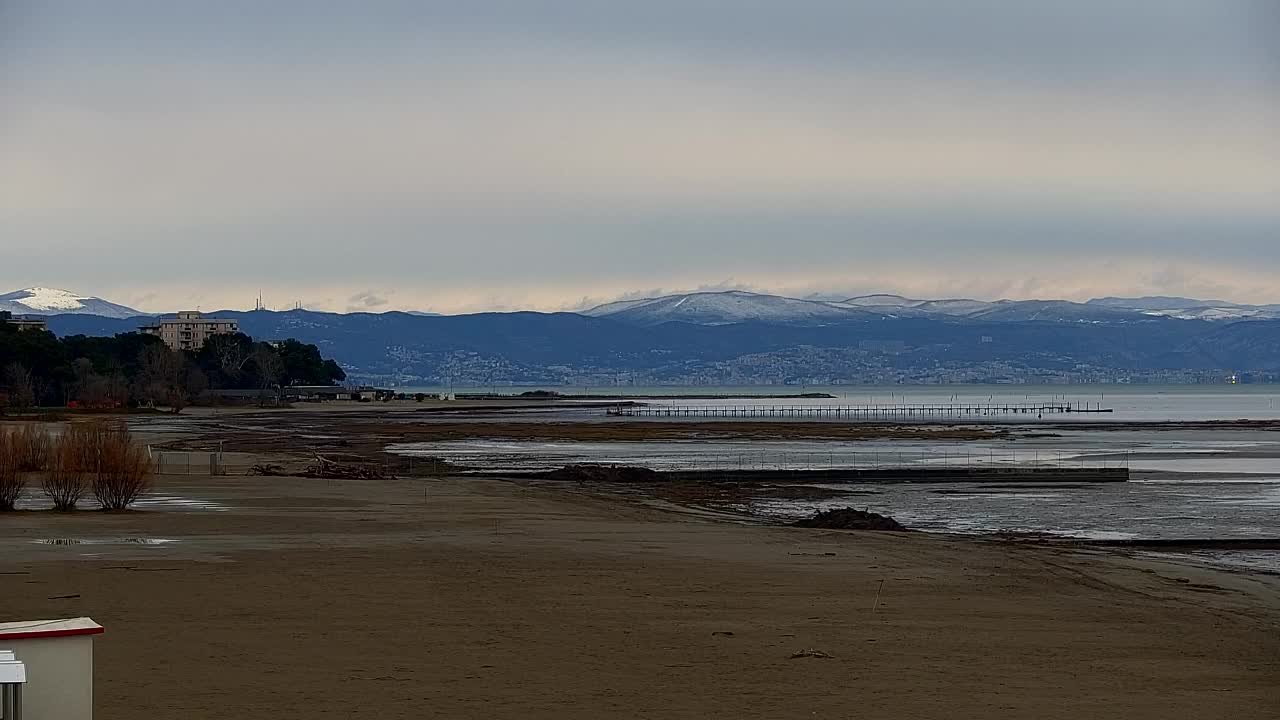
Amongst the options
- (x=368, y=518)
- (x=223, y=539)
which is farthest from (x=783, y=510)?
(x=223, y=539)

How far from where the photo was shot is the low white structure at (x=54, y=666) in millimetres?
6031

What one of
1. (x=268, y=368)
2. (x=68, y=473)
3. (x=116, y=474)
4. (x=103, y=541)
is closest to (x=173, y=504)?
(x=116, y=474)

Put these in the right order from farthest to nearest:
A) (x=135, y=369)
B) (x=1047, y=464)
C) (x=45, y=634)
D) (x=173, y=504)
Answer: (x=135, y=369), (x=1047, y=464), (x=173, y=504), (x=45, y=634)

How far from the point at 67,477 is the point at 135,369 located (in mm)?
132072

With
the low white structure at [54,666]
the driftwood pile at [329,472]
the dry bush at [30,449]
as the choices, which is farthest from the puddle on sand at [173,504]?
the low white structure at [54,666]

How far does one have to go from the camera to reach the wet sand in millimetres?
10641

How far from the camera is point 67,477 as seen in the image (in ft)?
84.6

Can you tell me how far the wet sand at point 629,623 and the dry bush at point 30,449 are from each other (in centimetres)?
417

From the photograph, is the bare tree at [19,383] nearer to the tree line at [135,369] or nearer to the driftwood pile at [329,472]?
the tree line at [135,369]

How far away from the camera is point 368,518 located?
25453mm

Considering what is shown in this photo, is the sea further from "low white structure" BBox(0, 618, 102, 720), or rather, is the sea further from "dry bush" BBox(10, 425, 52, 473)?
"low white structure" BBox(0, 618, 102, 720)

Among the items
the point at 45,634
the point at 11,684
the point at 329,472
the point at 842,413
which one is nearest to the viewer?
the point at 11,684

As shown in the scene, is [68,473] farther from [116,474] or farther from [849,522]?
[849,522]

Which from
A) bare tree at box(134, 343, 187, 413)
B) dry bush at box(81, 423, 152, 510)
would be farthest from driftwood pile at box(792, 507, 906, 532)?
bare tree at box(134, 343, 187, 413)
